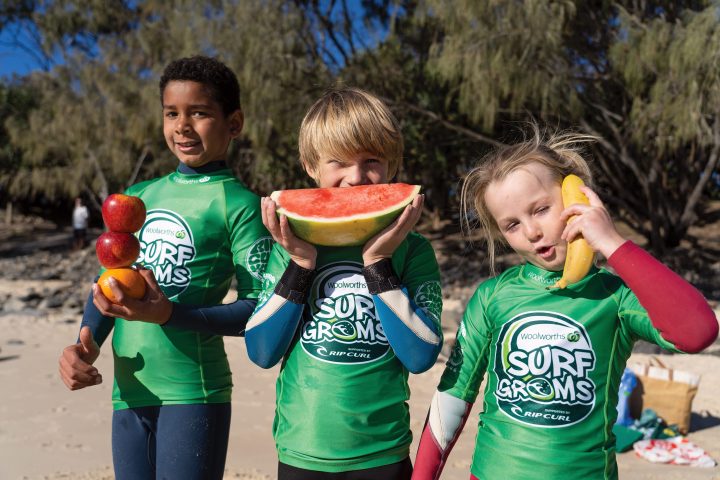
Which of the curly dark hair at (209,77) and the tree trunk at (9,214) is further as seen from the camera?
the tree trunk at (9,214)

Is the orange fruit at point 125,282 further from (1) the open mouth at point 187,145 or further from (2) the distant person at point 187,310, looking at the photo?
(1) the open mouth at point 187,145

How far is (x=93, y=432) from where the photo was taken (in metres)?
5.83

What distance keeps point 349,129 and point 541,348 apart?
36.8 inches

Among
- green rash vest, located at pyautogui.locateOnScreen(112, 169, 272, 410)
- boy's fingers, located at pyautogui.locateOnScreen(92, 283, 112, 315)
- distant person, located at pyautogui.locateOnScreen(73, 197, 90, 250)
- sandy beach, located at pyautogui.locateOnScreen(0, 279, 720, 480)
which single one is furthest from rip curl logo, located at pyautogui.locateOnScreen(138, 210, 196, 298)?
distant person, located at pyautogui.locateOnScreen(73, 197, 90, 250)

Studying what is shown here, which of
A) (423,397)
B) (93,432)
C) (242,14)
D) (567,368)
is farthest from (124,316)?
(242,14)

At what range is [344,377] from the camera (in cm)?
217

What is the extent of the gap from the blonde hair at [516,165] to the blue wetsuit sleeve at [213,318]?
0.88 metres

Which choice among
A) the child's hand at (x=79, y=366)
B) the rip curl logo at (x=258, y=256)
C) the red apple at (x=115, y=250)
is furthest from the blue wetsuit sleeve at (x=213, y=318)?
the child's hand at (x=79, y=366)

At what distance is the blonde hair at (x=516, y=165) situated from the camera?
2.16 metres

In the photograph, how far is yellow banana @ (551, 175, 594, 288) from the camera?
1896mm

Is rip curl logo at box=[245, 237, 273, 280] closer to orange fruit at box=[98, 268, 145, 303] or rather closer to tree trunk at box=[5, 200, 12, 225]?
orange fruit at box=[98, 268, 145, 303]

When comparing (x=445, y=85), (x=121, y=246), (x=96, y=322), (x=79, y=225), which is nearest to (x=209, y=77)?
(x=121, y=246)

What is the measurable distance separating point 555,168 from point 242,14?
14609 mm

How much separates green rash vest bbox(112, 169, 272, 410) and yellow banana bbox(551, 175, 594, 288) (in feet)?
3.65
